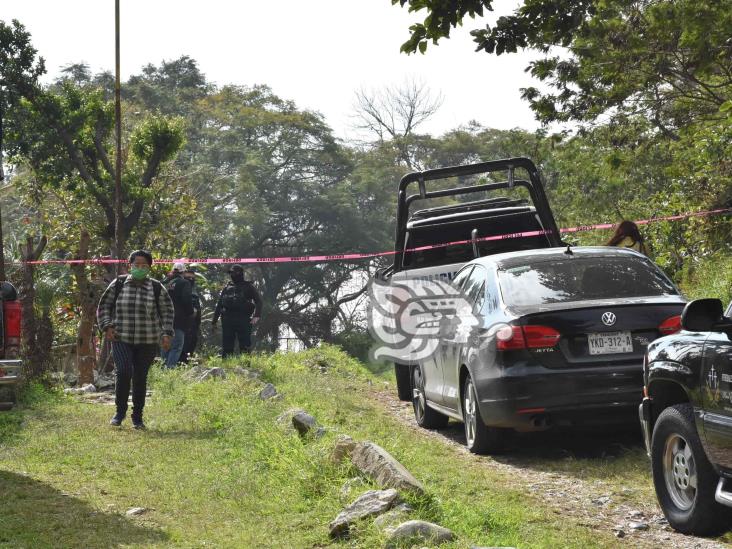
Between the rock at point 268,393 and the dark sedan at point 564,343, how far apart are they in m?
3.70

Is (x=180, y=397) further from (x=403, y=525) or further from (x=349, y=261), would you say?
(x=349, y=261)

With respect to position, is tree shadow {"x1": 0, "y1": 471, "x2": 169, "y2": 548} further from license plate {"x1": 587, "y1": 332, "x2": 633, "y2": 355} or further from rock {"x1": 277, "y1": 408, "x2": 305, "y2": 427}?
license plate {"x1": 587, "y1": 332, "x2": 633, "y2": 355}

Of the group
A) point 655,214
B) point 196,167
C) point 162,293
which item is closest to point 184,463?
point 162,293

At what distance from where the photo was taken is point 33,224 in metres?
32.0

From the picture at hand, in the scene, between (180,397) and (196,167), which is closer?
(180,397)

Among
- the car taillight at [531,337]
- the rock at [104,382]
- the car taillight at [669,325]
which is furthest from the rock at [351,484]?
the rock at [104,382]

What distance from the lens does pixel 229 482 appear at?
25.2 feet

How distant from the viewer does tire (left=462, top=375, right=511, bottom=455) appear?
28.1ft

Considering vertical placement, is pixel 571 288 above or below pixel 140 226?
below

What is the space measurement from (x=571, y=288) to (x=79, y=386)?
978 cm

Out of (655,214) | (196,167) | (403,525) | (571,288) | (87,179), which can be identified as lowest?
(403,525)

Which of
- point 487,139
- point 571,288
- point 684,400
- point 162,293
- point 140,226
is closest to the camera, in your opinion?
point 684,400

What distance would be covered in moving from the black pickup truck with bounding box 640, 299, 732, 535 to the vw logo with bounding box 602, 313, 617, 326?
5.38 ft

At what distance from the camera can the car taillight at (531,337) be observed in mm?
7922
